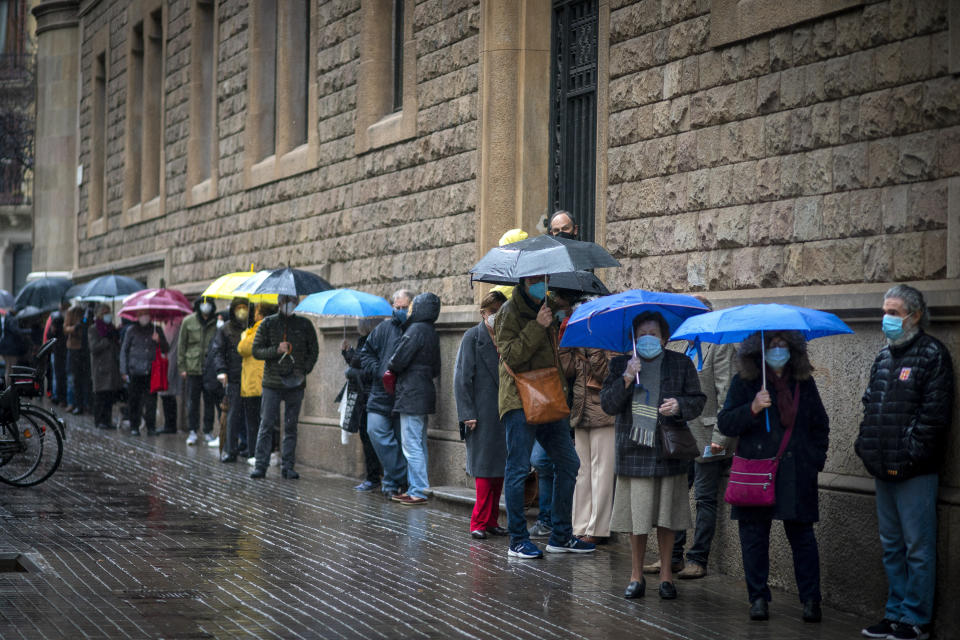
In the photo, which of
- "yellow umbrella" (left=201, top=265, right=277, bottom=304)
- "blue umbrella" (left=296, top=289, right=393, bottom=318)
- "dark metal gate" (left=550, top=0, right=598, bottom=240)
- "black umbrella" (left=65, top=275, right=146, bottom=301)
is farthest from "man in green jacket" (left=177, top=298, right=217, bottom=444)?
"dark metal gate" (left=550, top=0, right=598, bottom=240)

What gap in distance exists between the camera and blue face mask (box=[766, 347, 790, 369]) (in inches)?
317

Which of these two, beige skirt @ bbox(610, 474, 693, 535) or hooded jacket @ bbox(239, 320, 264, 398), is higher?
hooded jacket @ bbox(239, 320, 264, 398)

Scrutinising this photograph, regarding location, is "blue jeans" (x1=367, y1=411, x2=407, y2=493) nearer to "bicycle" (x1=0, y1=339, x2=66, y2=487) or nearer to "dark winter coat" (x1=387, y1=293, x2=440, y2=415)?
"dark winter coat" (x1=387, y1=293, x2=440, y2=415)

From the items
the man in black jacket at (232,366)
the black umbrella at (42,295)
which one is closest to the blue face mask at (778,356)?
the man in black jacket at (232,366)

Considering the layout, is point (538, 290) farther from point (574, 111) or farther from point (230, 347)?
point (230, 347)

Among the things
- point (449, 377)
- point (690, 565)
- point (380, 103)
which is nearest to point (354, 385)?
point (449, 377)

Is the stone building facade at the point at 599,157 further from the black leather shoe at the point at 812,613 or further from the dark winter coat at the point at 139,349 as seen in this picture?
the dark winter coat at the point at 139,349

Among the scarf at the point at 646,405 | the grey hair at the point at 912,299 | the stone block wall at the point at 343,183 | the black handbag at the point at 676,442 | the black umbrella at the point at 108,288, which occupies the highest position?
the stone block wall at the point at 343,183

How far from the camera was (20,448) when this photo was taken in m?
13.6

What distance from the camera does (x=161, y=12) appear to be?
25984 millimetres

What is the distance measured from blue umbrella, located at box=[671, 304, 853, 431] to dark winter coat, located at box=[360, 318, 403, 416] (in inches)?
226

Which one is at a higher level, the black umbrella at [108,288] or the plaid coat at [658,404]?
the black umbrella at [108,288]

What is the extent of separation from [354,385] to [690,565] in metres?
5.65

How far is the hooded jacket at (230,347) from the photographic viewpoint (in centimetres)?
1752
